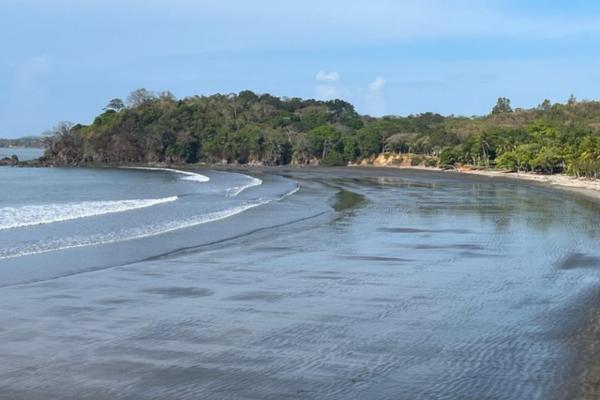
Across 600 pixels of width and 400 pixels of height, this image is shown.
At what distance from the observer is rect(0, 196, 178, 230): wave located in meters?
29.5

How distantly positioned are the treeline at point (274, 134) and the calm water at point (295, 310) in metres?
73.6

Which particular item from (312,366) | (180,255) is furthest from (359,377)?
(180,255)

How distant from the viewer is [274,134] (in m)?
144

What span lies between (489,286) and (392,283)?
2043mm

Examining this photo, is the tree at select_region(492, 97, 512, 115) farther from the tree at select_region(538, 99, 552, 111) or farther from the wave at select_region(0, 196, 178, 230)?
the wave at select_region(0, 196, 178, 230)

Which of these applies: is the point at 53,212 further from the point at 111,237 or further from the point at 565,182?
the point at 565,182

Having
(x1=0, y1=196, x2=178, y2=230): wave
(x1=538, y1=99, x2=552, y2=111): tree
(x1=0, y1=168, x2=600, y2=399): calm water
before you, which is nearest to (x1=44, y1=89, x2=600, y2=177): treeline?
(x1=538, y1=99, x2=552, y2=111): tree

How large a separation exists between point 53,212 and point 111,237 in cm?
1164

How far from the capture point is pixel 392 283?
15.8 m

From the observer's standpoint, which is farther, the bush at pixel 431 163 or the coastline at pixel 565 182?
the bush at pixel 431 163

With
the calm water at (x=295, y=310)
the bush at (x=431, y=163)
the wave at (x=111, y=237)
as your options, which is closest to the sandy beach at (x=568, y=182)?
the calm water at (x=295, y=310)

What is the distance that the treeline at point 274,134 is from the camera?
389 feet

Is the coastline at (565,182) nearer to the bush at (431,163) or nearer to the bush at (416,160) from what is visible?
the bush at (431,163)

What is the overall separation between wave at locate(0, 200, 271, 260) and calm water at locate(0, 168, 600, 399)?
0.34 feet
